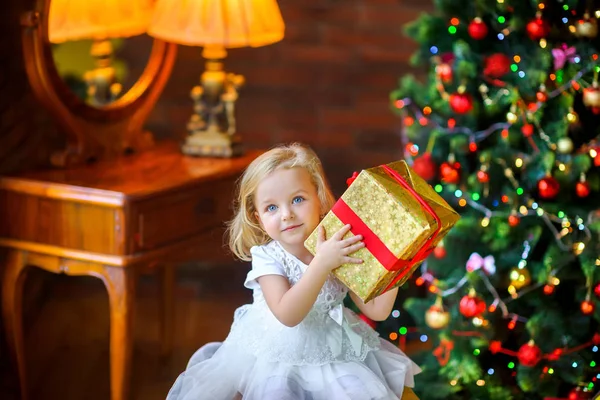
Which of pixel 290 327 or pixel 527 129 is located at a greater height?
pixel 527 129

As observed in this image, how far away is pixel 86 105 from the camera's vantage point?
258 centimetres

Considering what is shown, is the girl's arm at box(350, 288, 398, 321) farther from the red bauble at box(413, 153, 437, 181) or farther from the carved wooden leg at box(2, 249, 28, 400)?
the carved wooden leg at box(2, 249, 28, 400)

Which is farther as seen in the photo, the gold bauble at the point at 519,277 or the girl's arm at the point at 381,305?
the gold bauble at the point at 519,277

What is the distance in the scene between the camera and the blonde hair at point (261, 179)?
1640 millimetres

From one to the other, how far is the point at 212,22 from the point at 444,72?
2.24 feet

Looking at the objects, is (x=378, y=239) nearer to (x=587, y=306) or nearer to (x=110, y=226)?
(x=110, y=226)

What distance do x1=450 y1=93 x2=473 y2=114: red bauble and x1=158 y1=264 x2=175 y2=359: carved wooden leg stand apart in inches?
44.5

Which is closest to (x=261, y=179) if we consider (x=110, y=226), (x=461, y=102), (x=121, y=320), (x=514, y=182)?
(x=110, y=226)

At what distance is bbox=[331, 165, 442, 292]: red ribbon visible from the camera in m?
1.46

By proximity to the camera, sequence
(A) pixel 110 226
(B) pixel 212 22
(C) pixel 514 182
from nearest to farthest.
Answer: (A) pixel 110 226, (C) pixel 514 182, (B) pixel 212 22

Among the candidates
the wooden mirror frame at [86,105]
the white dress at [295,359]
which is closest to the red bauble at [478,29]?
the wooden mirror frame at [86,105]

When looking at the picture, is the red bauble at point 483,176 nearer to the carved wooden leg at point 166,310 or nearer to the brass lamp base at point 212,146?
the brass lamp base at point 212,146

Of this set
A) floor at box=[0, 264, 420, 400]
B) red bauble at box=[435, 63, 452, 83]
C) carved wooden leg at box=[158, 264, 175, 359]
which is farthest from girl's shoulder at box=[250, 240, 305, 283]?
carved wooden leg at box=[158, 264, 175, 359]

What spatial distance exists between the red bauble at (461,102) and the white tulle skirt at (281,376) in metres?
0.90
